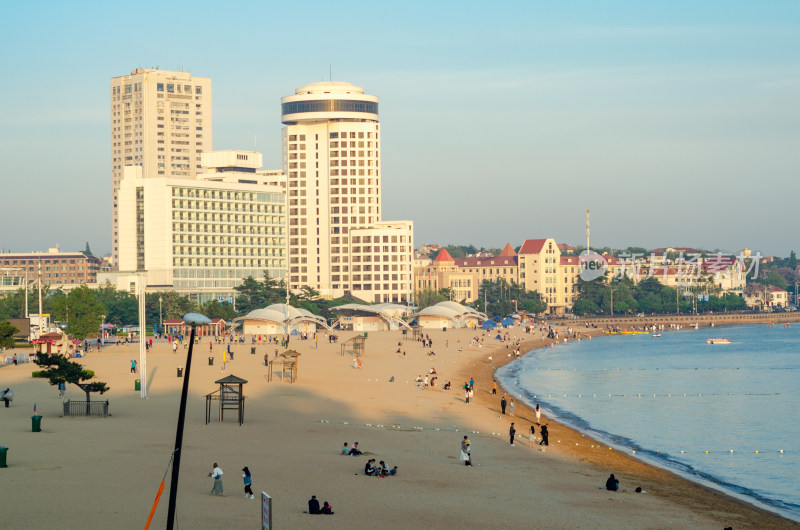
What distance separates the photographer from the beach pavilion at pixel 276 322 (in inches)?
5197

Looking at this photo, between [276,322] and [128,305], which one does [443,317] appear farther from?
[128,305]

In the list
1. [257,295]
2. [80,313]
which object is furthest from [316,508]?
[257,295]

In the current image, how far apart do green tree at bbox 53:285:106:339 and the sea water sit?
42759 mm

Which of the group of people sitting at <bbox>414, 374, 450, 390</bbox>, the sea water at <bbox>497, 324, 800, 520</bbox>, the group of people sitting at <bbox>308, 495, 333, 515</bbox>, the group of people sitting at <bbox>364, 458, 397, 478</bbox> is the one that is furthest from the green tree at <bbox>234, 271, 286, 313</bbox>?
the group of people sitting at <bbox>308, 495, 333, 515</bbox>

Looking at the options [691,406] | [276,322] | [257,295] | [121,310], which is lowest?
[691,406]

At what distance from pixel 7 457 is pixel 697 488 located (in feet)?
87.1

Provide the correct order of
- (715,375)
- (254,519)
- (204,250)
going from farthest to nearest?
(204,250) < (715,375) < (254,519)

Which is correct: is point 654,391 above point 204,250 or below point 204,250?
below

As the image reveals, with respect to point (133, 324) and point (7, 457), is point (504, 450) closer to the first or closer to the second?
point (7, 457)

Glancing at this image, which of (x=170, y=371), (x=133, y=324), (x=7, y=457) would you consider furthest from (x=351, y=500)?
(x=133, y=324)

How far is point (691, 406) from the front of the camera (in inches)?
2638

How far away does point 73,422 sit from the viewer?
4338 cm

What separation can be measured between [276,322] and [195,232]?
5377 centimetres

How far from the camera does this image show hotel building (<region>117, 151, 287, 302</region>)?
17588 centimetres
